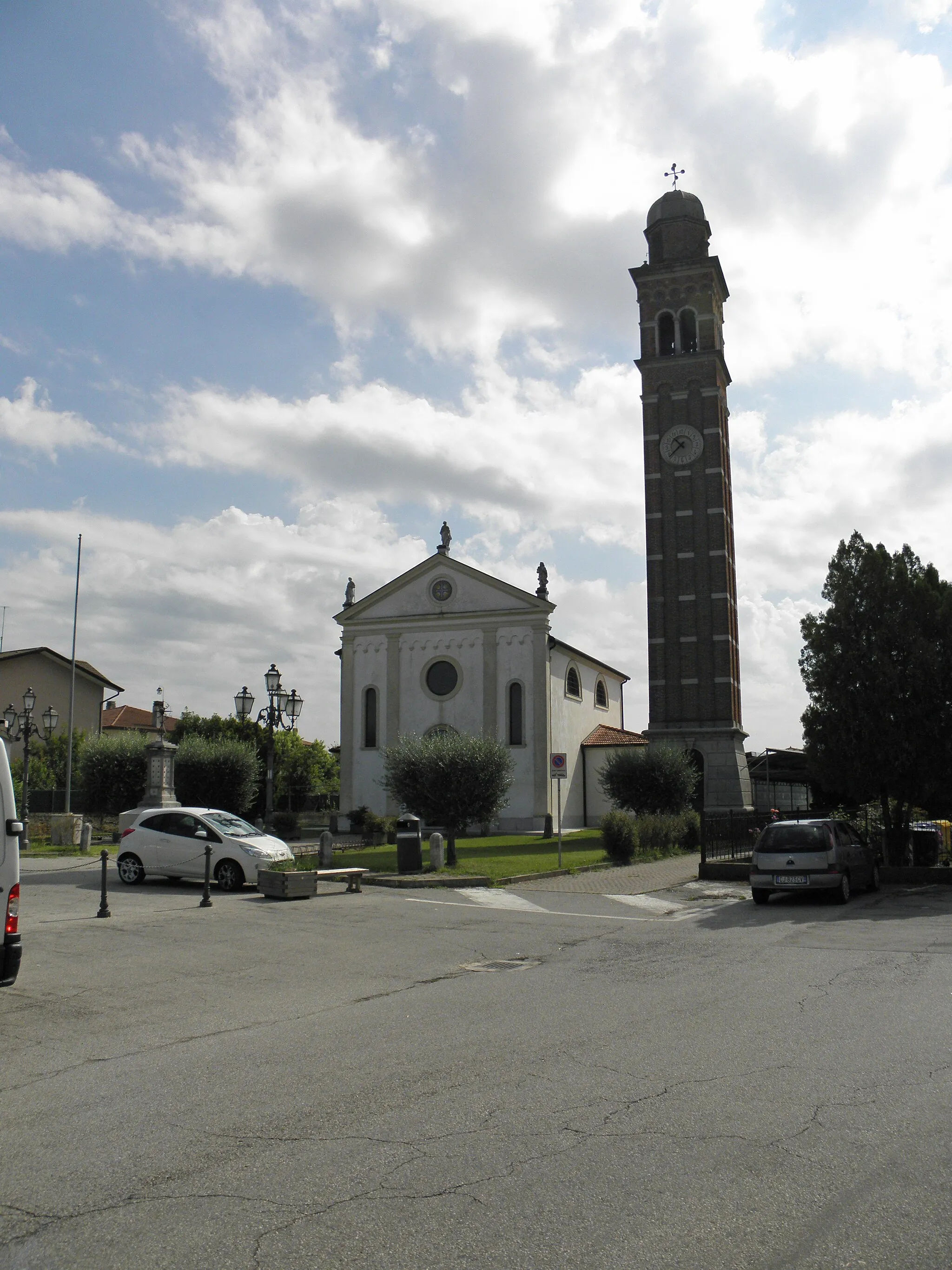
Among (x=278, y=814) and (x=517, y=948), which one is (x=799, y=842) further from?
(x=278, y=814)

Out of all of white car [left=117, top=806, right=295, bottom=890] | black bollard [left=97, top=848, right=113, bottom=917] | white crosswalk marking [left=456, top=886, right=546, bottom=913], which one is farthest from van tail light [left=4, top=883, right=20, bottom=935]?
white car [left=117, top=806, right=295, bottom=890]

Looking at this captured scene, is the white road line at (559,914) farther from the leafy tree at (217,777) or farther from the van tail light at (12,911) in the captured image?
the leafy tree at (217,777)

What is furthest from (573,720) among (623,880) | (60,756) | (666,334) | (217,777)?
(60,756)

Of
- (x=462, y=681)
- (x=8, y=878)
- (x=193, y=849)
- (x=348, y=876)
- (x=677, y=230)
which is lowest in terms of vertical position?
(x=348, y=876)

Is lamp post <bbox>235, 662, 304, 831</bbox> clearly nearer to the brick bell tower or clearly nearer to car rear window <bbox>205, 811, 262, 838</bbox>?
car rear window <bbox>205, 811, 262, 838</bbox>

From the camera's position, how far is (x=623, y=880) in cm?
2166

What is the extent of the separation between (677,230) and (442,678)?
2356 cm

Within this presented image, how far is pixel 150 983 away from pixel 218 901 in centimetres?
735

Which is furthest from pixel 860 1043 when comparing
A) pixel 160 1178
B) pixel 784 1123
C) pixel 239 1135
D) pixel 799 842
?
pixel 799 842

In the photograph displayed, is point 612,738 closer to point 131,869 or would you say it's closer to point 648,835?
point 648,835

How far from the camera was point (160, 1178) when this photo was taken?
436cm

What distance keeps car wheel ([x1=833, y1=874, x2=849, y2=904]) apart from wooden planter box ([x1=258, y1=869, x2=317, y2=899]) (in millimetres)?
9141

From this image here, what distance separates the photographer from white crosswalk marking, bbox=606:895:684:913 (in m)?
16.7

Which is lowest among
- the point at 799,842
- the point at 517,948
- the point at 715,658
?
the point at 517,948
